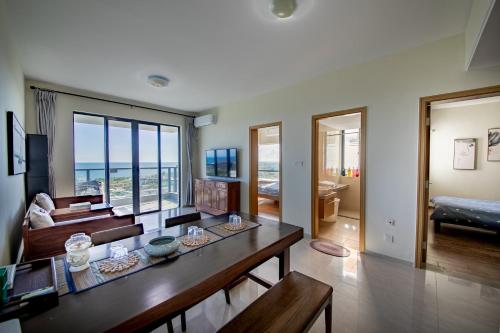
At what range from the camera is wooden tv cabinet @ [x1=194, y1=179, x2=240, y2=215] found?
4.58 m

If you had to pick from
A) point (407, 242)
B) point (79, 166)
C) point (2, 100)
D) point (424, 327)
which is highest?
point (2, 100)

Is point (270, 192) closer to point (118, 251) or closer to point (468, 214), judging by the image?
point (468, 214)

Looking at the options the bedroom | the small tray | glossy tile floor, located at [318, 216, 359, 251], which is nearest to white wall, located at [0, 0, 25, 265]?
the small tray

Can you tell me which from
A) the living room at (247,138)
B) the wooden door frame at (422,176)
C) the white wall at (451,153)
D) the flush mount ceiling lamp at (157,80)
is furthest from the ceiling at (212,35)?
the white wall at (451,153)

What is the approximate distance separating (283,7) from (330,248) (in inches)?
120

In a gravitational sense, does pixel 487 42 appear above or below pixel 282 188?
above

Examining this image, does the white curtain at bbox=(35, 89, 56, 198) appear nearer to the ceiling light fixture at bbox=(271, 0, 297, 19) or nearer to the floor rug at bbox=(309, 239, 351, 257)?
the ceiling light fixture at bbox=(271, 0, 297, 19)

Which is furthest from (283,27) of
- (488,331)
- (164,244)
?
(488,331)

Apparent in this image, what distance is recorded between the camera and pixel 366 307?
6.14 ft

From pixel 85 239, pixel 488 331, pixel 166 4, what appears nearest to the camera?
pixel 85 239

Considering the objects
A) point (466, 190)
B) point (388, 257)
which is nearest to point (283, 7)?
point (388, 257)

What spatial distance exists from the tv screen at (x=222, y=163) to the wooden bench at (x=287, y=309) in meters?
3.61

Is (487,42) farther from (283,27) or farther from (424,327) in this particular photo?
(424,327)

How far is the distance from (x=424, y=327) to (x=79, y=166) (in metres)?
5.59
